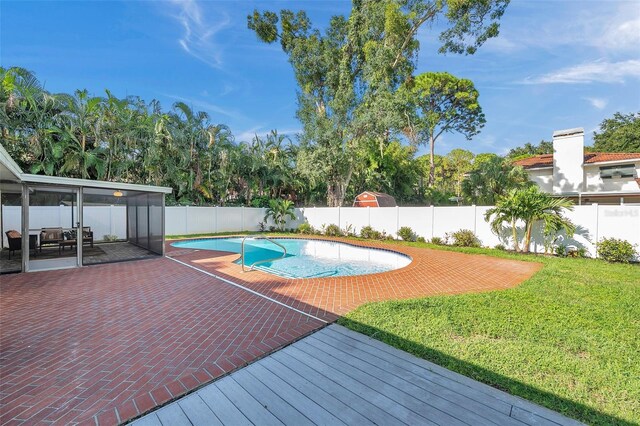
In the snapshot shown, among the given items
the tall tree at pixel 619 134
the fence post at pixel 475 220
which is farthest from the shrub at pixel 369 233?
the tall tree at pixel 619 134

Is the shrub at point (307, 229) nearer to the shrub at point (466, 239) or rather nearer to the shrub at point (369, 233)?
the shrub at point (369, 233)

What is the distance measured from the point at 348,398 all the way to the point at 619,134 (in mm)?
44002

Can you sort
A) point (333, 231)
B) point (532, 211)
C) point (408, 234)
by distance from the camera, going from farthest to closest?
1. point (333, 231)
2. point (408, 234)
3. point (532, 211)

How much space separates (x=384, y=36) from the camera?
19.5 m

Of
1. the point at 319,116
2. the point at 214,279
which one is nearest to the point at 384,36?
the point at 319,116

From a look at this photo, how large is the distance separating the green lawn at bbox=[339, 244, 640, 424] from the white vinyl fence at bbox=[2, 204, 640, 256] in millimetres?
3953

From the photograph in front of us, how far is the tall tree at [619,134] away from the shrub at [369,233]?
1271 inches

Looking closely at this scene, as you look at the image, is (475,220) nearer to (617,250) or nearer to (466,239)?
(466,239)

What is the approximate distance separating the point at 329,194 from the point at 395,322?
18098 mm

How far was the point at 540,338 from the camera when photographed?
3678 mm

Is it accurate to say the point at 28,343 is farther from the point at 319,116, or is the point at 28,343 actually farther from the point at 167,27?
the point at 319,116

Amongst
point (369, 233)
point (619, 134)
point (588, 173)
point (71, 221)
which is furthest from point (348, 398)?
point (619, 134)

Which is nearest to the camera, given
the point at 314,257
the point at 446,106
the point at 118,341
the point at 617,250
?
the point at 118,341

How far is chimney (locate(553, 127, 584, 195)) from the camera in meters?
18.9
